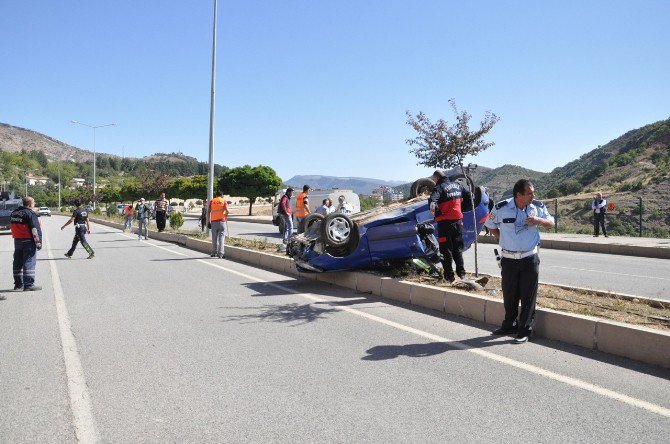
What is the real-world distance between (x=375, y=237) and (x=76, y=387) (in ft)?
17.0

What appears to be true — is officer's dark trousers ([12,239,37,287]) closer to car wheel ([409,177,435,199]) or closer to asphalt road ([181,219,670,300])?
car wheel ([409,177,435,199])

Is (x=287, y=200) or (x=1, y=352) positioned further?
(x=287, y=200)

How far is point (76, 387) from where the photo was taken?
170 inches

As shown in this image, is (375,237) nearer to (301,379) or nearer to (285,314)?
(285,314)

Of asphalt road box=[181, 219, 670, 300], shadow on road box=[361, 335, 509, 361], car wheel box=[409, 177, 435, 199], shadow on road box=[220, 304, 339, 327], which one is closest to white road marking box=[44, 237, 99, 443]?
shadow on road box=[220, 304, 339, 327]

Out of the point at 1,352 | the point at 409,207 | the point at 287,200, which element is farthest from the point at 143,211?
the point at 1,352

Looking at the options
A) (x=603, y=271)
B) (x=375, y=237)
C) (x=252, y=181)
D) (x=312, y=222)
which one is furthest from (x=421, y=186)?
(x=252, y=181)

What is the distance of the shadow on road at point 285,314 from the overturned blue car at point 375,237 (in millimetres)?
1347

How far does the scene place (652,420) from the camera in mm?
3611

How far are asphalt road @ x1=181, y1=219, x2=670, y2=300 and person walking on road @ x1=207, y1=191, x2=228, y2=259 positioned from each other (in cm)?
639

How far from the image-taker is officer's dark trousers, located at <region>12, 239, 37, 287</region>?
9.10 metres

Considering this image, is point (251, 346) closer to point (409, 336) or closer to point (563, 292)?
point (409, 336)

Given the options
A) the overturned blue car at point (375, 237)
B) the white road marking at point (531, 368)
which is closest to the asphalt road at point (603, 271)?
the overturned blue car at point (375, 237)

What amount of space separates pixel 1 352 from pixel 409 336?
4.16 metres
